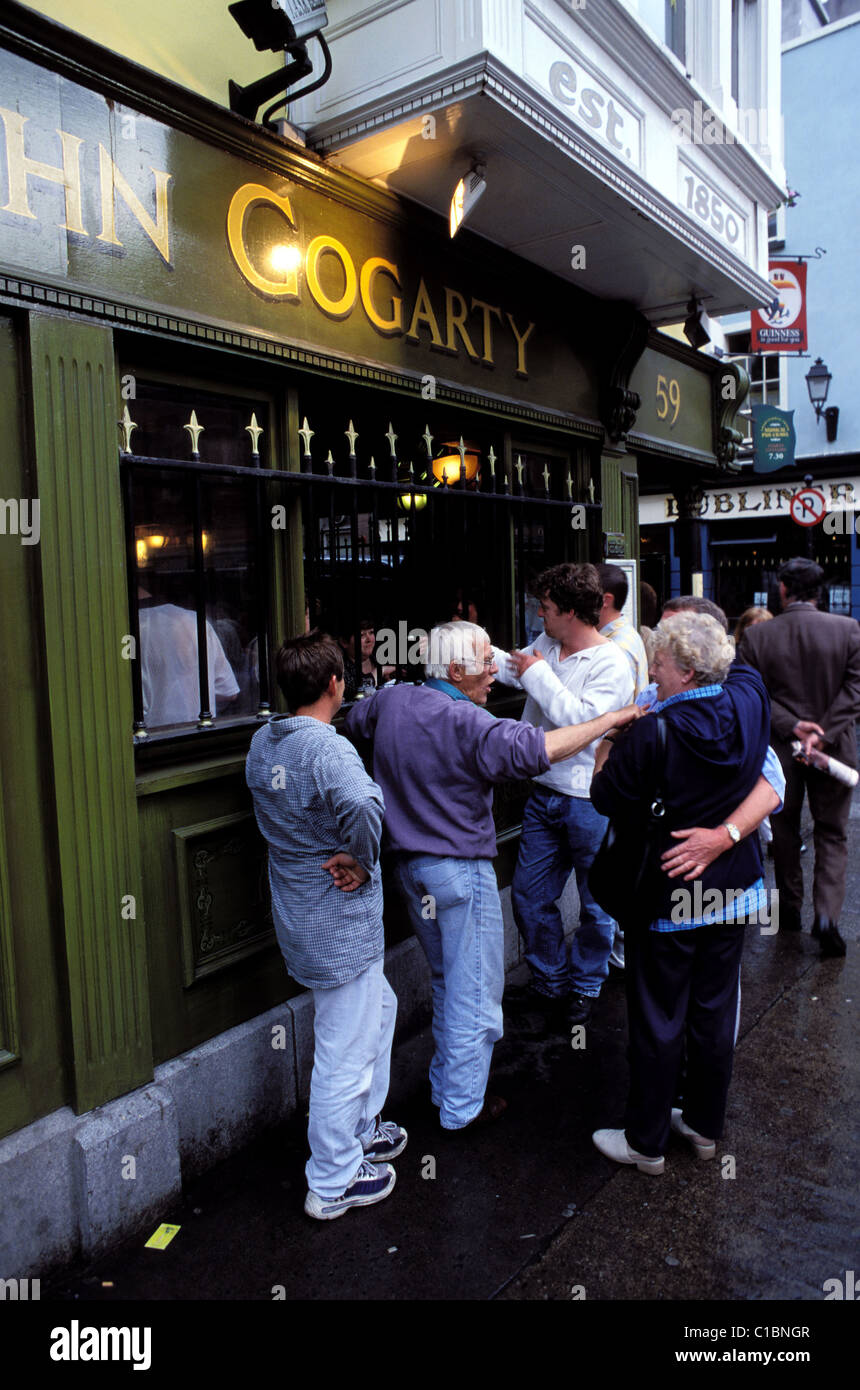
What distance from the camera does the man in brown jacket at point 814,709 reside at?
493 centimetres

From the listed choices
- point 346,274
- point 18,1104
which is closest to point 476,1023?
point 18,1104

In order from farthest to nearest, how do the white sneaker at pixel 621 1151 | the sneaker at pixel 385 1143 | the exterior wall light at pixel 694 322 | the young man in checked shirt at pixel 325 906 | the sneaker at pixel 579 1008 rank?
the exterior wall light at pixel 694 322, the sneaker at pixel 579 1008, the sneaker at pixel 385 1143, the white sneaker at pixel 621 1151, the young man in checked shirt at pixel 325 906

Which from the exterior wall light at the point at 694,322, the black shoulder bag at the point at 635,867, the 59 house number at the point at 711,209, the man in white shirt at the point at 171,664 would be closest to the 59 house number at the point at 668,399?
the exterior wall light at the point at 694,322

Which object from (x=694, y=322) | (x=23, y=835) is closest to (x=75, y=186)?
(x=23, y=835)

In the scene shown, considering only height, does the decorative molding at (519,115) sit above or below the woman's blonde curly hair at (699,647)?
above

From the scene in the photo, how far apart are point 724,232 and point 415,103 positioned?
272 centimetres

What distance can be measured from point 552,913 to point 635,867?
1488 millimetres

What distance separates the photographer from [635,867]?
2.89m

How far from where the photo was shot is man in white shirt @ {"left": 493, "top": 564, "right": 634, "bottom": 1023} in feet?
12.4

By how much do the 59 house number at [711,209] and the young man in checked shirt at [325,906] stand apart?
12.0ft

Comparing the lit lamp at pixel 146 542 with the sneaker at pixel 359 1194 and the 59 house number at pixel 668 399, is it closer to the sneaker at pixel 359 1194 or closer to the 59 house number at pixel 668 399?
the sneaker at pixel 359 1194

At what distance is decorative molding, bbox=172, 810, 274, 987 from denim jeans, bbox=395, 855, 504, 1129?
1.89 ft

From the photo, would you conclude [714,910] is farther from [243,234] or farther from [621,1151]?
[243,234]

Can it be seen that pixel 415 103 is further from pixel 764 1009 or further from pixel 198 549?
pixel 764 1009
